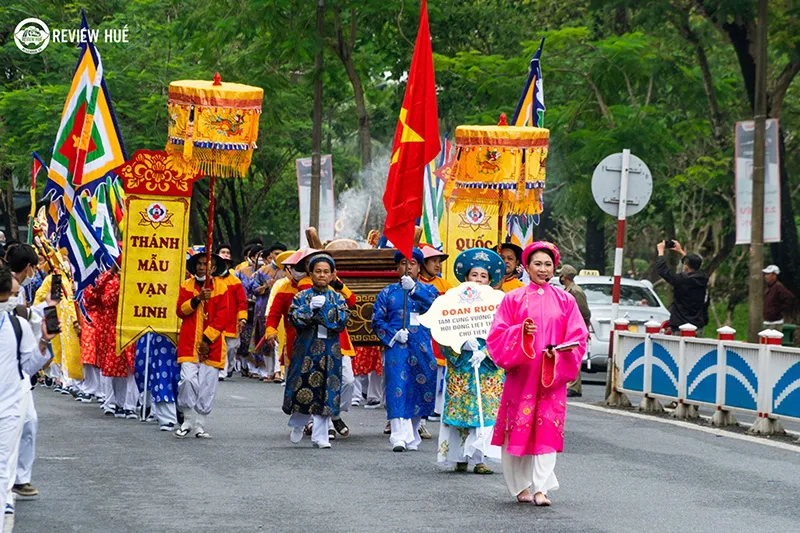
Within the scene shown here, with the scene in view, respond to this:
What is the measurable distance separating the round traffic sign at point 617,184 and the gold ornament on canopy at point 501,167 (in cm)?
198

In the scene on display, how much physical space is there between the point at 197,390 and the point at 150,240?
1951 millimetres

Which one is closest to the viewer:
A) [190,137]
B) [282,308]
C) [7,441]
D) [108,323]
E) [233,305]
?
[7,441]

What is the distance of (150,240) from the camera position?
603 inches

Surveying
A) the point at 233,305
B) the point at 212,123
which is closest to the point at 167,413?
the point at 233,305

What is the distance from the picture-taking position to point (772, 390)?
1482 centimetres

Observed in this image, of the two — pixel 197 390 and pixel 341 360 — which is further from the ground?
pixel 341 360

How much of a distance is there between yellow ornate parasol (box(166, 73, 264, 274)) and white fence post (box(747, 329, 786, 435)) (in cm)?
527

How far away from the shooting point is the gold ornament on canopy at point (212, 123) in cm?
1423

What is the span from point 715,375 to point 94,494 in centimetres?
790

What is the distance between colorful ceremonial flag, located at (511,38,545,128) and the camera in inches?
752

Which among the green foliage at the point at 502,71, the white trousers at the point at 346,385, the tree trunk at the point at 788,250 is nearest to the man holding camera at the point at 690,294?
the green foliage at the point at 502,71

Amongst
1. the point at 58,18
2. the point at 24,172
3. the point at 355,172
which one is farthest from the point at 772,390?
the point at 355,172

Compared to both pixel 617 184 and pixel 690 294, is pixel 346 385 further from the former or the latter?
pixel 690 294

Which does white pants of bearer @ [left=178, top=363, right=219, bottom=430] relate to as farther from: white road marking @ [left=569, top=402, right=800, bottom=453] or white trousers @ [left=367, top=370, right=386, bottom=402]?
white road marking @ [left=569, top=402, right=800, bottom=453]
